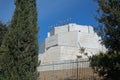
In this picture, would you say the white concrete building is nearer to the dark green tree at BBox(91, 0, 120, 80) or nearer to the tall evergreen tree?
the dark green tree at BBox(91, 0, 120, 80)

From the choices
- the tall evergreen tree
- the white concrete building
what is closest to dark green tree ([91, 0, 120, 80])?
the tall evergreen tree

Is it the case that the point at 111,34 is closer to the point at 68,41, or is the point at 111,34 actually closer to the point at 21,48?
the point at 21,48

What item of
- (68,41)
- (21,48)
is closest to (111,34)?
(21,48)

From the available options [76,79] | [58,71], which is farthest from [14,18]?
[58,71]

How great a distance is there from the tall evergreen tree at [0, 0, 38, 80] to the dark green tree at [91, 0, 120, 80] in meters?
2.51

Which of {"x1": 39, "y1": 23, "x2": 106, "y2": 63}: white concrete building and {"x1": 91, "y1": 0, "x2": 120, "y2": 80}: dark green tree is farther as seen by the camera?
{"x1": 39, "y1": 23, "x2": 106, "y2": 63}: white concrete building

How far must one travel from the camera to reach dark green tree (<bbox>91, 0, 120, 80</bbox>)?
33.8 ft

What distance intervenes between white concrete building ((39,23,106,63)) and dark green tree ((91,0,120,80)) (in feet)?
202

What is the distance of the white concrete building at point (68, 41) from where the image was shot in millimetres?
74938

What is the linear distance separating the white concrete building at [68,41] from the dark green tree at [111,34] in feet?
202

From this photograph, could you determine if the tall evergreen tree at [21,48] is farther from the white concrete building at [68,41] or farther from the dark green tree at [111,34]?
the white concrete building at [68,41]

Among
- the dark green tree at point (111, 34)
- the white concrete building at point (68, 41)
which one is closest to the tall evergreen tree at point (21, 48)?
the dark green tree at point (111, 34)

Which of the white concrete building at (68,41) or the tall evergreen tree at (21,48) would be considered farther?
the white concrete building at (68,41)

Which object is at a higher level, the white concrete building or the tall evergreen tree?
the white concrete building
